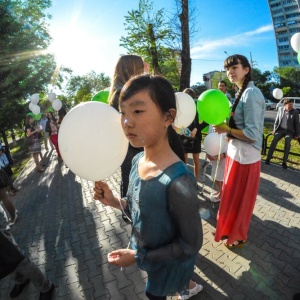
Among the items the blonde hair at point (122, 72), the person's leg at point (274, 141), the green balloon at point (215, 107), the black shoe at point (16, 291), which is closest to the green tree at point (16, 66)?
the black shoe at point (16, 291)

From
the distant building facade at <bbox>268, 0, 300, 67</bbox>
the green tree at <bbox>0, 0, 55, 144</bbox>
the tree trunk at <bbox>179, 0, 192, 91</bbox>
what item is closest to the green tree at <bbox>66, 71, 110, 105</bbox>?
the green tree at <bbox>0, 0, 55, 144</bbox>

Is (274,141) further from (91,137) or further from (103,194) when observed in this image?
(91,137)

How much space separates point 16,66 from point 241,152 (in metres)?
16.0

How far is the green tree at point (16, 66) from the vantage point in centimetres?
1255

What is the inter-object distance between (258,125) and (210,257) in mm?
1817

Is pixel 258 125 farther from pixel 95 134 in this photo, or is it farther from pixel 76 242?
pixel 76 242

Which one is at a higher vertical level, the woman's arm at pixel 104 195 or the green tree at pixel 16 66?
A: the green tree at pixel 16 66

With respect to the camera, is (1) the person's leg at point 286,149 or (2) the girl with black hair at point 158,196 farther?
(1) the person's leg at point 286,149

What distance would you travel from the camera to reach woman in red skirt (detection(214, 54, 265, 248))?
7.21ft

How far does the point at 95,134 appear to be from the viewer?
137 centimetres

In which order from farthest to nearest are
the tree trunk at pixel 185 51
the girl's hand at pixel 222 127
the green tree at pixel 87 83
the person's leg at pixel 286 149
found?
the green tree at pixel 87 83, the tree trunk at pixel 185 51, the person's leg at pixel 286 149, the girl's hand at pixel 222 127

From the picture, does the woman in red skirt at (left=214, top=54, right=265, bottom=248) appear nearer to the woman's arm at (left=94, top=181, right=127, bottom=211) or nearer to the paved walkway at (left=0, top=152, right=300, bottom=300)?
the paved walkway at (left=0, top=152, right=300, bottom=300)

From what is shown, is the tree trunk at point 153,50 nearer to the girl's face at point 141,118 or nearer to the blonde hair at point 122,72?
the blonde hair at point 122,72

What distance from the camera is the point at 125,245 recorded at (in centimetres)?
328
